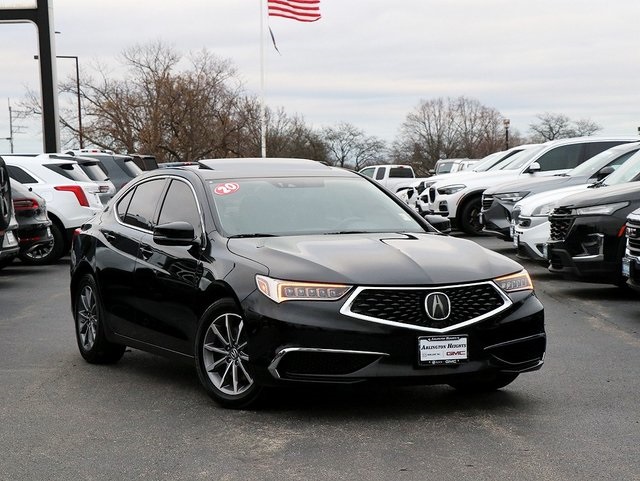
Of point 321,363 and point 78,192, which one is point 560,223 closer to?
point 321,363

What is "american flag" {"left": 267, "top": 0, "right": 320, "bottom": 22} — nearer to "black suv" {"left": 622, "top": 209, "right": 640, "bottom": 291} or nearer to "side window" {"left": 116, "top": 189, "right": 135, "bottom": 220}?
"black suv" {"left": 622, "top": 209, "right": 640, "bottom": 291}

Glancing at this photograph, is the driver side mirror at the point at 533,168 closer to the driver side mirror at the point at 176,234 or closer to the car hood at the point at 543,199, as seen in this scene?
the car hood at the point at 543,199

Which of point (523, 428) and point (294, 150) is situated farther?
point (294, 150)

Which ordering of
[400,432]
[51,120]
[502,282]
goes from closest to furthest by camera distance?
1. [400,432]
2. [502,282]
3. [51,120]

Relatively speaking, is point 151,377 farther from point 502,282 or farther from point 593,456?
point 593,456

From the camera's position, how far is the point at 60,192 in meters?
18.8

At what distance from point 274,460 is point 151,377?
2.62 metres

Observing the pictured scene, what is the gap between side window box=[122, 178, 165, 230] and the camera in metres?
8.00

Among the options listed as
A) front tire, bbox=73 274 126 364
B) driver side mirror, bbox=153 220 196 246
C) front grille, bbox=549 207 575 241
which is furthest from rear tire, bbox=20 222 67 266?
driver side mirror, bbox=153 220 196 246

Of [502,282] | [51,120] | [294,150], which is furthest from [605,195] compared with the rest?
[294,150]

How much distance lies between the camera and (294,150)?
91062mm

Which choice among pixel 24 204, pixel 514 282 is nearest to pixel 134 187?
pixel 514 282

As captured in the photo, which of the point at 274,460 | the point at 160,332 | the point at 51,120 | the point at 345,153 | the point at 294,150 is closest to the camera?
the point at 274,460

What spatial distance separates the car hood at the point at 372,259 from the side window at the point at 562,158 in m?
15.5
